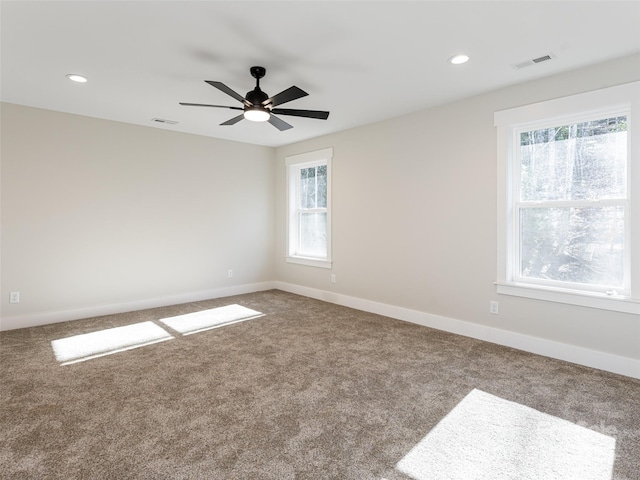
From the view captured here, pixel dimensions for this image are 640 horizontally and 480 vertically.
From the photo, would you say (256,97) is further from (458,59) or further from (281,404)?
(281,404)

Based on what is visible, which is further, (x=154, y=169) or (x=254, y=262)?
(x=254, y=262)

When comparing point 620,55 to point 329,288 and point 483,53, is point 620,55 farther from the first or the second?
point 329,288

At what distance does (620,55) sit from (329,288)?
4.10m

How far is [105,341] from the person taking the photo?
3.60m

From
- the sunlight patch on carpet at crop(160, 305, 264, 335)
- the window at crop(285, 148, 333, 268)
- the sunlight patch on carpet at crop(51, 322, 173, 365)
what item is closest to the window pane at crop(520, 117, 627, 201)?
the window at crop(285, 148, 333, 268)

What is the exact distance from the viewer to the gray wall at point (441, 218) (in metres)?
3.07

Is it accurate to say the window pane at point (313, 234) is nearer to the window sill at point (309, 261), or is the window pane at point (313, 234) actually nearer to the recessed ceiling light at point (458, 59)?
the window sill at point (309, 261)

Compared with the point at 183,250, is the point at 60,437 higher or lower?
lower

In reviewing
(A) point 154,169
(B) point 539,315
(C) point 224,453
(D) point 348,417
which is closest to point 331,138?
(A) point 154,169

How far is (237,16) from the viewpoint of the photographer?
2285 millimetres

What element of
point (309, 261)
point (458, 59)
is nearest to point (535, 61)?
point (458, 59)

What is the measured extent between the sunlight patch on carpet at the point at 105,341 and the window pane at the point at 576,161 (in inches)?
158

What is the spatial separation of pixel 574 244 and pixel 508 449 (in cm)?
207

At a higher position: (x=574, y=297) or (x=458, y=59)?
(x=458, y=59)
